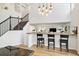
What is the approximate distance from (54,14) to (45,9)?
0.22 metres

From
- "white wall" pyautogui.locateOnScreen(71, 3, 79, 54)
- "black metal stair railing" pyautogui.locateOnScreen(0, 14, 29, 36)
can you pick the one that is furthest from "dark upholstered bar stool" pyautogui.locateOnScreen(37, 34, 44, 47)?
"white wall" pyautogui.locateOnScreen(71, 3, 79, 54)

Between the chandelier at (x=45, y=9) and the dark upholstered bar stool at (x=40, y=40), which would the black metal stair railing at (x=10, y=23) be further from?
the dark upholstered bar stool at (x=40, y=40)

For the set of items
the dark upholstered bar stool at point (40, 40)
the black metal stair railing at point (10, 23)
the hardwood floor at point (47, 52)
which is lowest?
the hardwood floor at point (47, 52)

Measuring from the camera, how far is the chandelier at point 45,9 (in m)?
2.93

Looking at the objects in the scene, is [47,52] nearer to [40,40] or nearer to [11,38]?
[40,40]

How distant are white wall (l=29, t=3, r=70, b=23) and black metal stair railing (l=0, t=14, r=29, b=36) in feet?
0.52

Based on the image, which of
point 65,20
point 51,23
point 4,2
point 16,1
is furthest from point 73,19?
point 4,2

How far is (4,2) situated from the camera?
2.95m

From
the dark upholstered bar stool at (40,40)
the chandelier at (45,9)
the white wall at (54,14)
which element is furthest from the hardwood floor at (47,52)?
the chandelier at (45,9)

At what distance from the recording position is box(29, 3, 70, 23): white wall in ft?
9.42

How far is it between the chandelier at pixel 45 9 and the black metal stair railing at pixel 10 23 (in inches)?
12.5

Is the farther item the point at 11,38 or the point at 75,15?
the point at 11,38

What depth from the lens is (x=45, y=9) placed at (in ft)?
9.61

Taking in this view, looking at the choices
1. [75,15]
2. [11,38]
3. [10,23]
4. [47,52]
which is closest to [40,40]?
[47,52]
